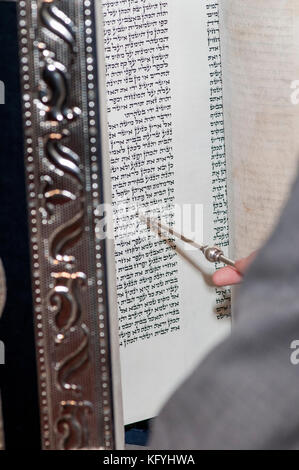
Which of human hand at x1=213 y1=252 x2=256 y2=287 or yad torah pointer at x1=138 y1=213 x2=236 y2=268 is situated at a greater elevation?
yad torah pointer at x1=138 y1=213 x2=236 y2=268

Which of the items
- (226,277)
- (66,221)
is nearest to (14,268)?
(66,221)

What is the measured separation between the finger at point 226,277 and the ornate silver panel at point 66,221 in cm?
14

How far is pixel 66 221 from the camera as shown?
609mm

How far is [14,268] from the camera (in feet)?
2.00

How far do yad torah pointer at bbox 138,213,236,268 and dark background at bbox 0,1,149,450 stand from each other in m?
0.16

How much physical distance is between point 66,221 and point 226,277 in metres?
0.19

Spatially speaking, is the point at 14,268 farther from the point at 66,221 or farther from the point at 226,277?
the point at 226,277

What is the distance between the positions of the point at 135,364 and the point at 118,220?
150 millimetres

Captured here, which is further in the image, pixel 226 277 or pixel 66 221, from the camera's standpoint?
pixel 226 277

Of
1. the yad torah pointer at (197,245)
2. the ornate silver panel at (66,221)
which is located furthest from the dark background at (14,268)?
the yad torah pointer at (197,245)

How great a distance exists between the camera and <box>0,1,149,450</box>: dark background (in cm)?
58

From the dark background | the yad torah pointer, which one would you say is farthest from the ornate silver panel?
the yad torah pointer

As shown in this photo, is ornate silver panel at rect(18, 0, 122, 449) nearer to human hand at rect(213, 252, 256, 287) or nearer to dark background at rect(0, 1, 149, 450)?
dark background at rect(0, 1, 149, 450)
